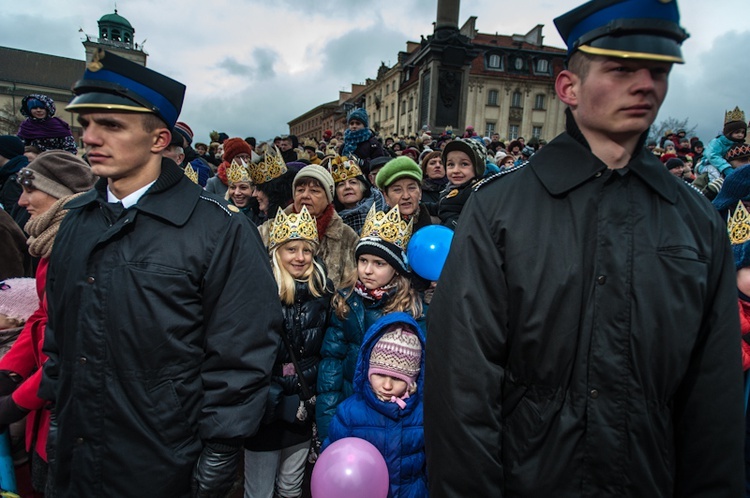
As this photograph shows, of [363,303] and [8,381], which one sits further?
[363,303]

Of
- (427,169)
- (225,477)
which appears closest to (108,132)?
(225,477)

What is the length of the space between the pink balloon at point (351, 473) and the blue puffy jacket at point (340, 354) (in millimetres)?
462

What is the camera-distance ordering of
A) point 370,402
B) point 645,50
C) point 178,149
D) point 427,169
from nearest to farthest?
point 645,50 → point 370,402 → point 178,149 → point 427,169

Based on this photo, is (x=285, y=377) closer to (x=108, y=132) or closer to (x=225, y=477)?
(x=225, y=477)

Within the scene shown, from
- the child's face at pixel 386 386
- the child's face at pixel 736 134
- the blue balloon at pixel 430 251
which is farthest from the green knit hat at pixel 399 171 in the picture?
the child's face at pixel 736 134

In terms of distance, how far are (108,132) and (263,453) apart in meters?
2.25

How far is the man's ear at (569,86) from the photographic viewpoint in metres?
1.44

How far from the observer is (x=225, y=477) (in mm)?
1928

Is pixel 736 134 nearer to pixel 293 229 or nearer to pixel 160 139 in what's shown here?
pixel 293 229

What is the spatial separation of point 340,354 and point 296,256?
83cm

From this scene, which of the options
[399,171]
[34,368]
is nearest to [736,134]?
[399,171]

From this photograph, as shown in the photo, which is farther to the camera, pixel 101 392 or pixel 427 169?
Answer: pixel 427 169

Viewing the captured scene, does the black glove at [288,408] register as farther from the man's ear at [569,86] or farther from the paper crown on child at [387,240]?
the man's ear at [569,86]

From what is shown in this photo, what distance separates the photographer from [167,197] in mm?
1991
